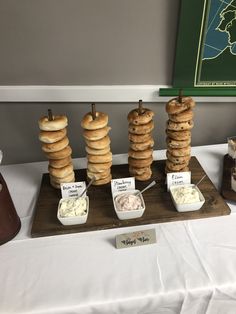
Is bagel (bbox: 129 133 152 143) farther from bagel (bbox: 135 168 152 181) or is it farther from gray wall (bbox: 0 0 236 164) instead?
gray wall (bbox: 0 0 236 164)

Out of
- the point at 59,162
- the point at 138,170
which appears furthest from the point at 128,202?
the point at 59,162

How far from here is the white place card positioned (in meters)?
0.92

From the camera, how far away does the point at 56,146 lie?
2.91ft

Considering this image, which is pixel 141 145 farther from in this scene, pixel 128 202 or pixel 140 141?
pixel 128 202

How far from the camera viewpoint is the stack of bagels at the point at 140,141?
0.90m

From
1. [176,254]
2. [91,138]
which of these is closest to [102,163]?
[91,138]

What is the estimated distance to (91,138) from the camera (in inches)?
35.1

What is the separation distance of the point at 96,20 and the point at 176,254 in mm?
851

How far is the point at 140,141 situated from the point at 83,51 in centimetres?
44

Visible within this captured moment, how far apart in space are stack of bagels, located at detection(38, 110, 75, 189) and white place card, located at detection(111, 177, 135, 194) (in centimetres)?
17

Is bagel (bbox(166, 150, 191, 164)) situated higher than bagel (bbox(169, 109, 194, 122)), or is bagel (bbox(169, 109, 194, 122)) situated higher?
bagel (bbox(169, 109, 194, 122))

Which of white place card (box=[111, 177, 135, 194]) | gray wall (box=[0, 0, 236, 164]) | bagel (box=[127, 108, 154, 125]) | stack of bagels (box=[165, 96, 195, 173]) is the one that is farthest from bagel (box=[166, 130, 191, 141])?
gray wall (box=[0, 0, 236, 164])

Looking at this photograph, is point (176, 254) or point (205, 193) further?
point (205, 193)

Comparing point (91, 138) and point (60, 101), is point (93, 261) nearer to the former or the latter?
point (91, 138)
